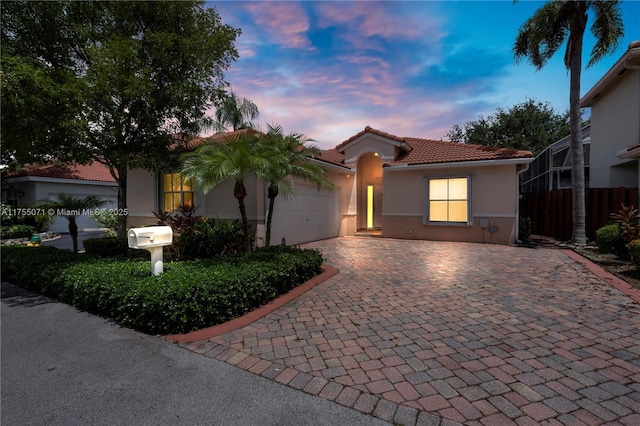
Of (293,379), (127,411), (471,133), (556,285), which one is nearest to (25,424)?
(127,411)

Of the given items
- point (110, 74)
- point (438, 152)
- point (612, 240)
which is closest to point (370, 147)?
point (438, 152)

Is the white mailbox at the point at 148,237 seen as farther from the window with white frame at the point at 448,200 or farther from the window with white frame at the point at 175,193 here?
the window with white frame at the point at 448,200

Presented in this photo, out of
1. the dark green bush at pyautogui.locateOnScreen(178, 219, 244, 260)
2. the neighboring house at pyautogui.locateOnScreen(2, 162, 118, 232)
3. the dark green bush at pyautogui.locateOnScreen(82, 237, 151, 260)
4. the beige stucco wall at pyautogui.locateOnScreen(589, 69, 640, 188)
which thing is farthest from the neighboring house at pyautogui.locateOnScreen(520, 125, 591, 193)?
the neighboring house at pyautogui.locateOnScreen(2, 162, 118, 232)

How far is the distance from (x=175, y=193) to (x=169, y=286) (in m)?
8.60

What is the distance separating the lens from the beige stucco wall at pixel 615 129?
11547mm

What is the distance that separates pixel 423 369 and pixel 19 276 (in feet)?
27.6

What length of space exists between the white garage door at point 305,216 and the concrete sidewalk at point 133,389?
23.0 ft

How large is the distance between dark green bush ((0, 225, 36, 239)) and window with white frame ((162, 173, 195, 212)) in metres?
9.77

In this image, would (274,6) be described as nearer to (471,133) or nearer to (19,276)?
(19,276)

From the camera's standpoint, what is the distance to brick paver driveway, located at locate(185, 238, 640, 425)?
2.58 m

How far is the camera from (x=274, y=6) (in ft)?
25.8

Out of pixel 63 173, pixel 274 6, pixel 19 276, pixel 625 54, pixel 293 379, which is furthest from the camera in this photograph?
pixel 63 173

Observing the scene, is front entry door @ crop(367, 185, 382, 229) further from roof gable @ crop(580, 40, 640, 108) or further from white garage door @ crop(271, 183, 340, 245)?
roof gable @ crop(580, 40, 640, 108)

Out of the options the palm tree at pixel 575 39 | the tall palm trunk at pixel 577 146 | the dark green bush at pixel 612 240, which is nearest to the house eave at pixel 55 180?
the palm tree at pixel 575 39
